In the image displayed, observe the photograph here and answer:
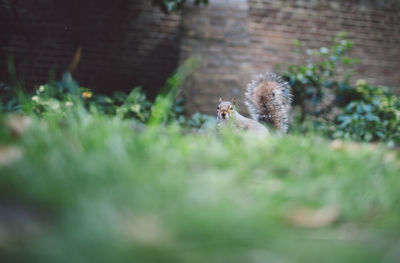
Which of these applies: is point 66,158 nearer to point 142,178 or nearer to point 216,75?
point 142,178

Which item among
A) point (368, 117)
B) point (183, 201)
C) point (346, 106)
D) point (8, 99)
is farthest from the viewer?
point (346, 106)

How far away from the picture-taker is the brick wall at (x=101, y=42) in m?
5.02

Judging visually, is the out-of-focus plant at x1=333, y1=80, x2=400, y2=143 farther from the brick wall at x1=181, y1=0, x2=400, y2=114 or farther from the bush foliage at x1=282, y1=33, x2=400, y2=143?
the brick wall at x1=181, y1=0, x2=400, y2=114

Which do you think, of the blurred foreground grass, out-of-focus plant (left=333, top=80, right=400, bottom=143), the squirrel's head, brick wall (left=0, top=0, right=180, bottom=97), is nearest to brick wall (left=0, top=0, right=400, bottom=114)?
brick wall (left=0, top=0, right=180, bottom=97)

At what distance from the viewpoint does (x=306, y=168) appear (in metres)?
1.18

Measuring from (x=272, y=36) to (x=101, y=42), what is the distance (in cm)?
261

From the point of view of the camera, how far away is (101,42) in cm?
516

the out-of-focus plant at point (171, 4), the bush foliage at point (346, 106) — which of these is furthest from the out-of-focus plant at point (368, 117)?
the out-of-focus plant at point (171, 4)

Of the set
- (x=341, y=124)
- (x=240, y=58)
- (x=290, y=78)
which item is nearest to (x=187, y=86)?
(x=240, y=58)

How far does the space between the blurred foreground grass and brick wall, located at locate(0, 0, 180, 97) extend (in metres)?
4.05

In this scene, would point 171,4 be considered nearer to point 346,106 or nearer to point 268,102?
point 268,102

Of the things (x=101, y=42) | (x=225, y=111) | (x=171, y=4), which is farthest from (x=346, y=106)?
(x=101, y=42)

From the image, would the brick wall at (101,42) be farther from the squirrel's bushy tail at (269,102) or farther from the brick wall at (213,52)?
the squirrel's bushy tail at (269,102)

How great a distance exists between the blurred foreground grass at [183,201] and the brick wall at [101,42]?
4052 millimetres
